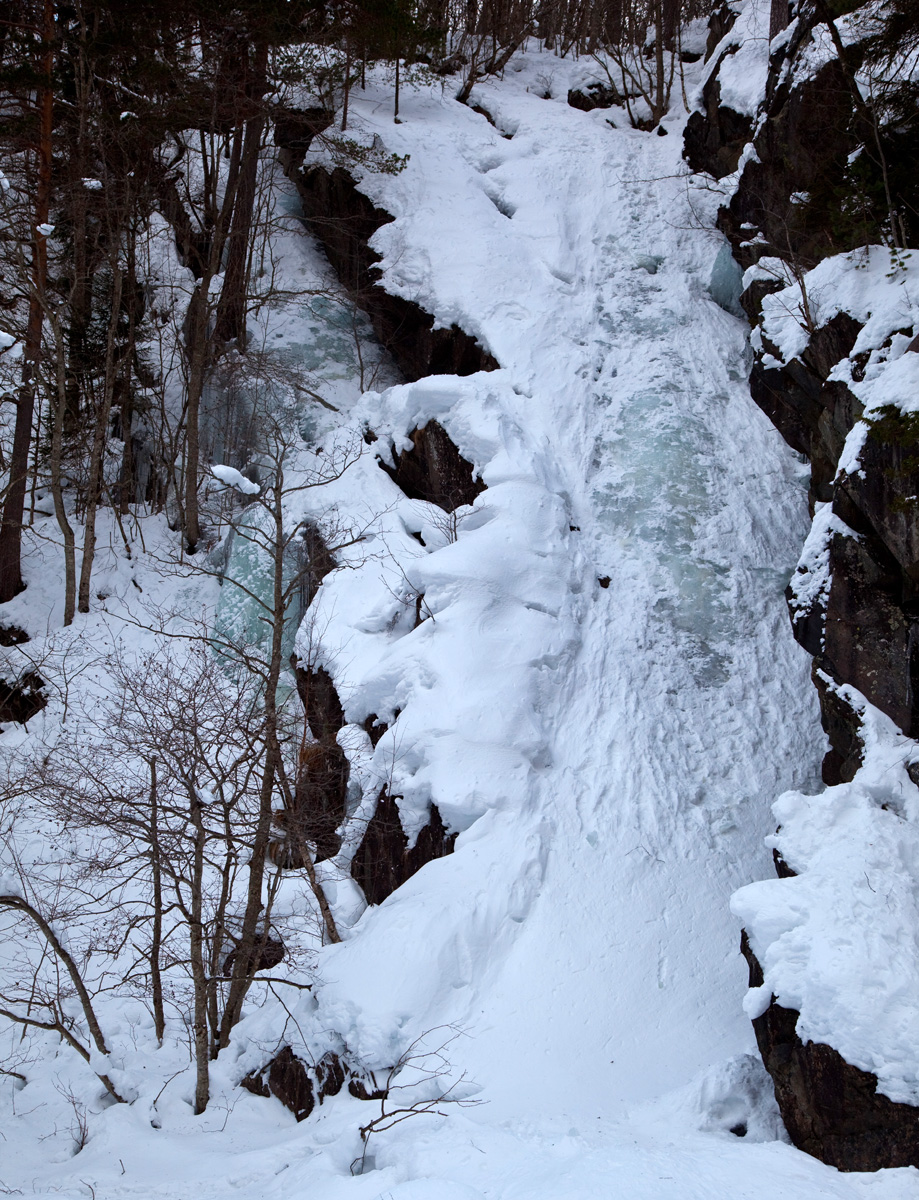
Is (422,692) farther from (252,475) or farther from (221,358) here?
(221,358)

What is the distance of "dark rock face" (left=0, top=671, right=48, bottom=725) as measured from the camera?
12.6 meters

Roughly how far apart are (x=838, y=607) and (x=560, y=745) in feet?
10.6

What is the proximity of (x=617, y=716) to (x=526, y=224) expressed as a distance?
1048 cm

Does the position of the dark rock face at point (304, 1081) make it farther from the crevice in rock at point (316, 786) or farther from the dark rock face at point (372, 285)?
the dark rock face at point (372, 285)

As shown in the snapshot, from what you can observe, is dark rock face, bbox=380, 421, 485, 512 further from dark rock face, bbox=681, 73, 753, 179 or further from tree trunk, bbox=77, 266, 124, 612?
dark rock face, bbox=681, 73, 753, 179

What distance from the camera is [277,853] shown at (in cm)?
895

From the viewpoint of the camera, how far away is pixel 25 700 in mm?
12617

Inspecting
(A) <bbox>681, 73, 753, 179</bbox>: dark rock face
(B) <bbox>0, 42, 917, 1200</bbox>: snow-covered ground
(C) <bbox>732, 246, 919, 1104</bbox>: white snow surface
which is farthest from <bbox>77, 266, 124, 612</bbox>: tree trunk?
(A) <bbox>681, 73, 753, 179</bbox>: dark rock face

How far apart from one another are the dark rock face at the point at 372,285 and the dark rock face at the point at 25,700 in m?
7.71

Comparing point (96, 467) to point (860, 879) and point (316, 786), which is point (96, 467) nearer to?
point (316, 786)

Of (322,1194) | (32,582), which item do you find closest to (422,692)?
(322,1194)

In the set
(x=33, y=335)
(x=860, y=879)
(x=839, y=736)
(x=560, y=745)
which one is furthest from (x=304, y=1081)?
(x=33, y=335)

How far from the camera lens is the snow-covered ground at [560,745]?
662cm

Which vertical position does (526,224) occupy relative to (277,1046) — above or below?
above
